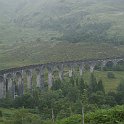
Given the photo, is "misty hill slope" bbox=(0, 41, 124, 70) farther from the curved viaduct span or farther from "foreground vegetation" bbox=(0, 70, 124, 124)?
"foreground vegetation" bbox=(0, 70, 124, 124)

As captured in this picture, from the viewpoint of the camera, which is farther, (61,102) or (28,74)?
(28,74)

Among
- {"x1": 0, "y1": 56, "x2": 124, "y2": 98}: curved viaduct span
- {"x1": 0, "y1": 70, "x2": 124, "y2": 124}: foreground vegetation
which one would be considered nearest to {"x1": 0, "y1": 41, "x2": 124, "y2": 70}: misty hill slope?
{"x1": 0, "y1": 56, "x2": 124, "y2": 98}: curved viaduct span

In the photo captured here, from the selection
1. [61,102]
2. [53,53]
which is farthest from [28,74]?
[53,53]

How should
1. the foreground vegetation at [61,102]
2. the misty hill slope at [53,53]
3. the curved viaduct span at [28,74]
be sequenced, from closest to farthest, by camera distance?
the foreground vegetation at [61,102], the curved viaduct span at [28,74], the misty hill slope at [53,53]

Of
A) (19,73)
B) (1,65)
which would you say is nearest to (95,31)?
(1,65)

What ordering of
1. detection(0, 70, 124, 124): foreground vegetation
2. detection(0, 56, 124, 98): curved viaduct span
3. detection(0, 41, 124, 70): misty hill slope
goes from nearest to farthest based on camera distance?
detection(0, 70, 124, 124): foreground vegetation, detection(0, 56, 124, 98): curved viaduct span, detection(0, 41, 124, 70): misty hill slope

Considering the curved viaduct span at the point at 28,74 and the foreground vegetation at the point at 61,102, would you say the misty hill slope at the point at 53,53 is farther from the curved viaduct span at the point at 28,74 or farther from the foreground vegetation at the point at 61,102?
the foreground vegetation at the point at 61,102

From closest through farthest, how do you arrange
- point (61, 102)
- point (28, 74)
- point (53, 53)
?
point (61, 102) < point (28, 74) < point (53, 53)

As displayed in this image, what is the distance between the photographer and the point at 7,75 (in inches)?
3142

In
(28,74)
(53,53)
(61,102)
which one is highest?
(53,53)

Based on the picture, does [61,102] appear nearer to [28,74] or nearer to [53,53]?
[28,74]

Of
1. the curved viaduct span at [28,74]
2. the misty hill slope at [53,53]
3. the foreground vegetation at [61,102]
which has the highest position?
the misty hill slope at [53,53]

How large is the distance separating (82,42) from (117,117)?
12153 cm

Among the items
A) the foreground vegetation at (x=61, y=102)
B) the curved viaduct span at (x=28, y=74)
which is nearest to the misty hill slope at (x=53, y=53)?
the curved viaduct span at (x=28, y=74)
